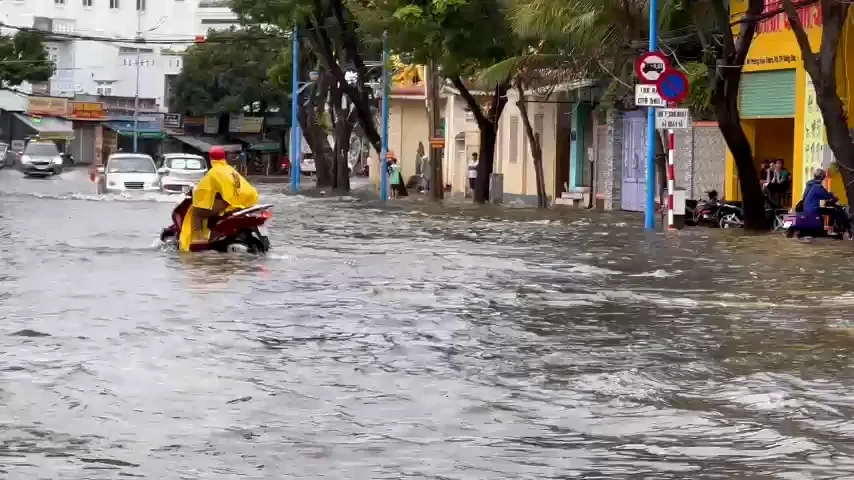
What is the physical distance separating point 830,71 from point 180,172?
23.3m

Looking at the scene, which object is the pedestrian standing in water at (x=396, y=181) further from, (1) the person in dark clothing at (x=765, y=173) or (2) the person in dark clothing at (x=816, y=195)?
(2) the person in dark clothing at (x=816, y=195)

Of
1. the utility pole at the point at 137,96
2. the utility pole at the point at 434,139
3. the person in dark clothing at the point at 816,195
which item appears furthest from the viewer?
the utility pole at the point at 137,96

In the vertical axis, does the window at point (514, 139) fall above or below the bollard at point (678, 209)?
above

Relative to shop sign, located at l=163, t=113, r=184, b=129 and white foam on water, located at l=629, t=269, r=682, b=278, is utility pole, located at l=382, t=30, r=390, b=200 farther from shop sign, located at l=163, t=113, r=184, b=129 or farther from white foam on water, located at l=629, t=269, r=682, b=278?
shop sign, located at l=163, t=113, r=184, b=129

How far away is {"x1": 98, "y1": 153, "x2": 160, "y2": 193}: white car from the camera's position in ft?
131

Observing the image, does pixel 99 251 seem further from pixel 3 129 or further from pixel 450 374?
pixel 3 129

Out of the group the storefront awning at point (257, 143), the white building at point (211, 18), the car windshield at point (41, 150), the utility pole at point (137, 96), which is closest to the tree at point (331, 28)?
the car windshield at point (41, 150)

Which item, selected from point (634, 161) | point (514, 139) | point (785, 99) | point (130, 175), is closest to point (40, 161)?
point (514, 139)

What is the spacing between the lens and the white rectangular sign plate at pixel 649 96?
25.1 metres

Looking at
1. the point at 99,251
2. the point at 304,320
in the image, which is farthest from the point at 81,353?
the point at 99,251

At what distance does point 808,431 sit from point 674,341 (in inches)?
138

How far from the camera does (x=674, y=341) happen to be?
11438 millimetres

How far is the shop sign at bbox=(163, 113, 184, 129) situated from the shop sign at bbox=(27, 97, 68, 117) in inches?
233

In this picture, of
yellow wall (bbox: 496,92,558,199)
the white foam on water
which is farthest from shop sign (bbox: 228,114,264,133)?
the white foam on water
